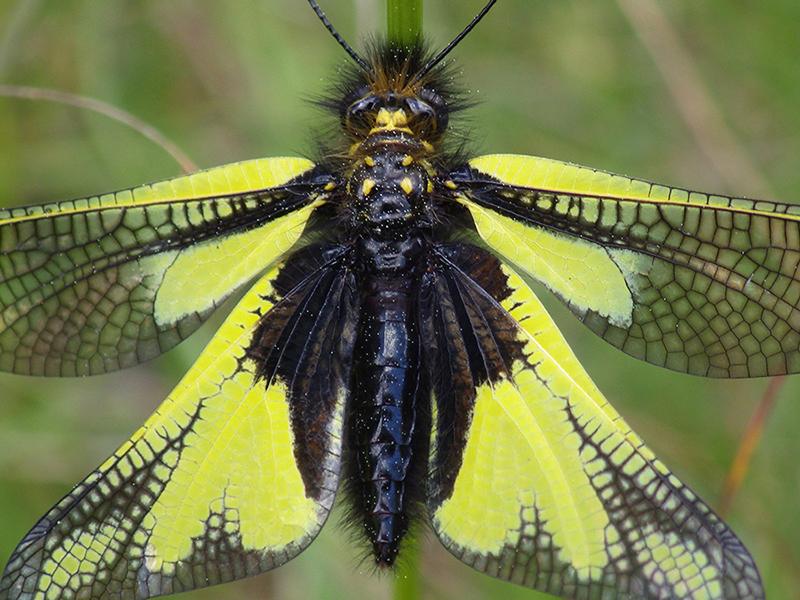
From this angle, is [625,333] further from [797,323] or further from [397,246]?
[397,246]

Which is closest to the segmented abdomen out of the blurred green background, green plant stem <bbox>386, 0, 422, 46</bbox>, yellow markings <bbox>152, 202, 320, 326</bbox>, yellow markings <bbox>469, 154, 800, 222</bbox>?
yellow markings <bbox>152, 202, 320, 326</bbox>

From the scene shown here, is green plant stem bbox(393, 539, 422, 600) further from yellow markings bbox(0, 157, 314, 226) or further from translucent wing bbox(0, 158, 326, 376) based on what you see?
yellow markings bbox(0, 157, 314, 226)

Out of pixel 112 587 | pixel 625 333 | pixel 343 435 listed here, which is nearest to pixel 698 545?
pixel 625 333

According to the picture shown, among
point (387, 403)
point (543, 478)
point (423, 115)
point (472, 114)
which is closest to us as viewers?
point (543, 478)

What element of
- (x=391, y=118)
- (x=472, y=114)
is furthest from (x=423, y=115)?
(x=472, y=114)

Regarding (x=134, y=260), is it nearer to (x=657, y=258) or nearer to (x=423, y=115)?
(x=423, y=115)

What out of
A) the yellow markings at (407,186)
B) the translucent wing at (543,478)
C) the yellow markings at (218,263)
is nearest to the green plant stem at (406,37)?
the translucent wing at (543,478)
